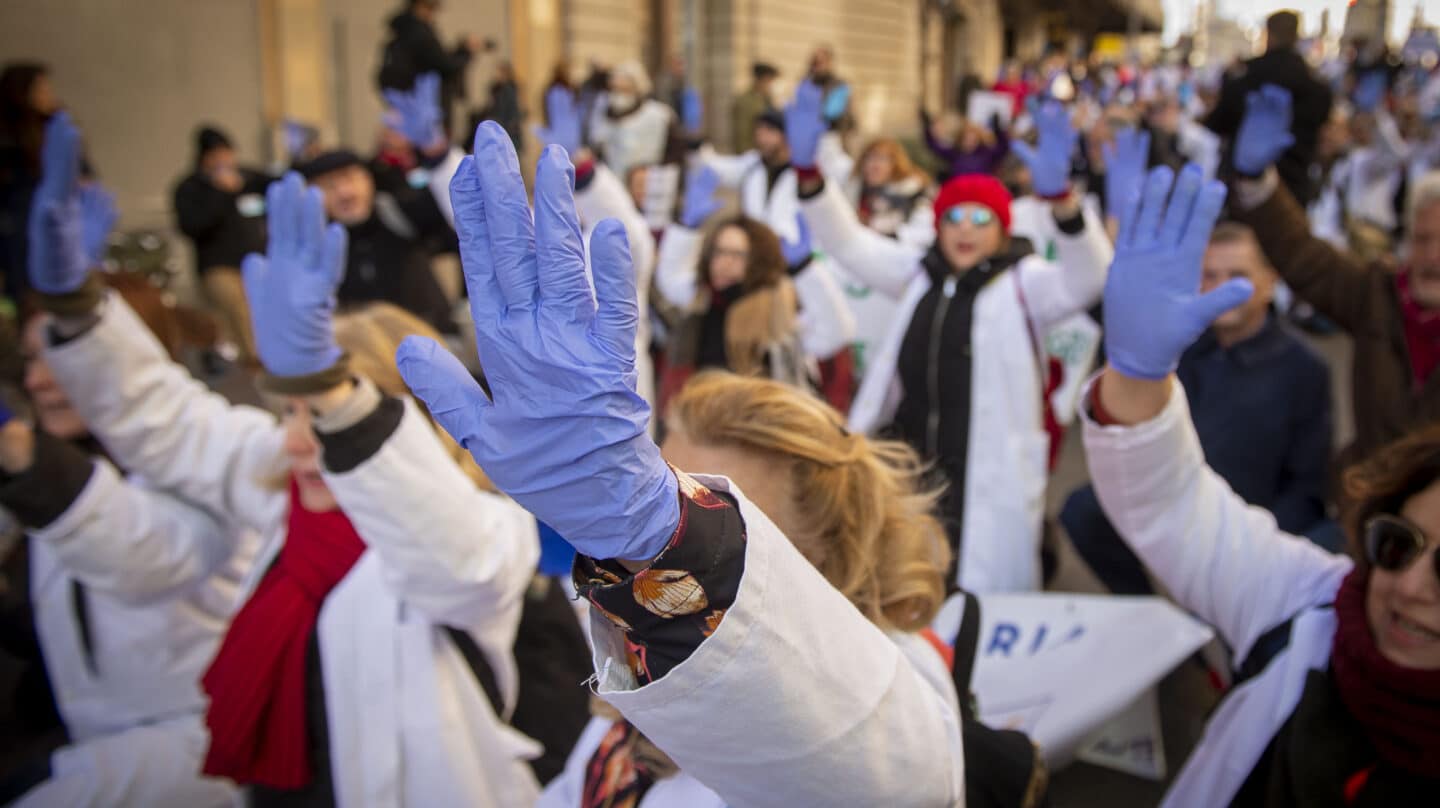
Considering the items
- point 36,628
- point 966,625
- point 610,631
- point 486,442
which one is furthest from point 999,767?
point 36,628

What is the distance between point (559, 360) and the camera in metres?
0.79

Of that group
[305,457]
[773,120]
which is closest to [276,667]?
[305,457]

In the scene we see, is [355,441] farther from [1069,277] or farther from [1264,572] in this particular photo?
[1069,277]

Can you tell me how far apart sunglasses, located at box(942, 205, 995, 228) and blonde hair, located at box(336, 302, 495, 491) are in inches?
71.6

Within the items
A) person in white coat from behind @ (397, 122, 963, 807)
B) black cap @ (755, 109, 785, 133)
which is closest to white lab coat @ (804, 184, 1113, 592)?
person in white coat from behind @ (397, 122, 963, 807)

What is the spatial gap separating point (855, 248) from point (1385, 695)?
2.60 meters

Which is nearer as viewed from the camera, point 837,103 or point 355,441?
point 355,441

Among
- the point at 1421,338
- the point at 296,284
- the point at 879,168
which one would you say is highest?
the point at 879,168

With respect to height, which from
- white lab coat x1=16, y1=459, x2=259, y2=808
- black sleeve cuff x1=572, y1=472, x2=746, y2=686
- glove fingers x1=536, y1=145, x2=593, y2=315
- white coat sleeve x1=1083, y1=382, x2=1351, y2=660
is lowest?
white lab coat x1=16, y1=459, x2=259, y2=808

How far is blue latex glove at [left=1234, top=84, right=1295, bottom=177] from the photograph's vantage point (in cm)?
305

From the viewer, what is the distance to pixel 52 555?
2.30 m

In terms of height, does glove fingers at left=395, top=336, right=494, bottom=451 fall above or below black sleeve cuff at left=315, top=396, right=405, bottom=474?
above

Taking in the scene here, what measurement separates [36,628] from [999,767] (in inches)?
87.9

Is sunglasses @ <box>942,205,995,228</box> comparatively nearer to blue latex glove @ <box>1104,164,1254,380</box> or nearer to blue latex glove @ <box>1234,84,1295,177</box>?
blue latex glove @ <box>1234,84,1295,177</box>
